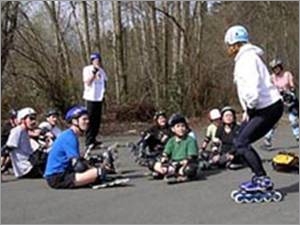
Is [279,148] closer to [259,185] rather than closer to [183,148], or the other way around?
[183,148]

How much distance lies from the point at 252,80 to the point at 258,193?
3.71 ft

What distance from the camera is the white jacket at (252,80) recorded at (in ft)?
25.3

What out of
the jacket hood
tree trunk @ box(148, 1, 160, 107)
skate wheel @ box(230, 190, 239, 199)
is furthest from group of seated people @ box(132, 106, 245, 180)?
tree trunk @ box(148, 1, 160, 107)

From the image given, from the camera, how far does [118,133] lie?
59.1ft

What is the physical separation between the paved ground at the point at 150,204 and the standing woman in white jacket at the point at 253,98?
444mm

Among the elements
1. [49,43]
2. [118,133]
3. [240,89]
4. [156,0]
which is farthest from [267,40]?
[240,89]

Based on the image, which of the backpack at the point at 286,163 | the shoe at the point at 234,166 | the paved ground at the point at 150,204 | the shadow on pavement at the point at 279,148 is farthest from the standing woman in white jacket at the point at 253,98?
the shadow on pavement at the point at 279,148

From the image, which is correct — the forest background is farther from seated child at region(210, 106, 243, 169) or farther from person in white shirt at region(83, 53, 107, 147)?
seated child at region(210, 106, 243, 169)

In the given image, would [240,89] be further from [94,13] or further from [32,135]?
[94,13]

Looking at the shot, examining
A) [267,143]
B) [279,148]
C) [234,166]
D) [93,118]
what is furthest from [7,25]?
[234,166]

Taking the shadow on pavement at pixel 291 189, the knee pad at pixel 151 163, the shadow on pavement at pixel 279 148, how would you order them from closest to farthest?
1. the shadow on pavement at pixel 291 189
2. the knee pad at pixel 151 163
3. the shadow on pavement at pixel 279 148

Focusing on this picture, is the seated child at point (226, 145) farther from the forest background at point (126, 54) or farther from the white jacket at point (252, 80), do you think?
the forest background at point (126, 54)

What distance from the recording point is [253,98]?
7754mm

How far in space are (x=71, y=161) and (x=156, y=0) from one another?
532 inches
